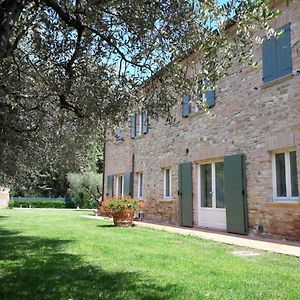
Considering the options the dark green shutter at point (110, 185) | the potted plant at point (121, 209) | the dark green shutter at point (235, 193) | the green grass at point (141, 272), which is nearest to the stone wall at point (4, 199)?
the dark green shutter at point (110, 185)

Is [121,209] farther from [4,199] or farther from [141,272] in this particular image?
[4,199]

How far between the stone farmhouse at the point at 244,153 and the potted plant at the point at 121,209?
5.50 feet

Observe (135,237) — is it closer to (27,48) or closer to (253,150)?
(253,150)

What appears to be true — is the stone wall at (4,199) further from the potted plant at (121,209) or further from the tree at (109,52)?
the tree at (109,52)

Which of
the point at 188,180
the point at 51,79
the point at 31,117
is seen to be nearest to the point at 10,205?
the point at 188,180

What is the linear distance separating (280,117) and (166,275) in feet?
18.3

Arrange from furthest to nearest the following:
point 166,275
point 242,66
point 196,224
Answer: point 196,224 < point 242,66 < point 166,275

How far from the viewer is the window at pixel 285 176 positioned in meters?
8.91

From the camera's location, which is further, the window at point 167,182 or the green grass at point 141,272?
the window at point 167,182

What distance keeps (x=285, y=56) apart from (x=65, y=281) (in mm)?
7264

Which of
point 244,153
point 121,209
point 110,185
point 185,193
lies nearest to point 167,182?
point 185,193

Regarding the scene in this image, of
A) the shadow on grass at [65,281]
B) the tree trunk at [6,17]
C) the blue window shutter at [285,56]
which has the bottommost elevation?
the shadow on grass at [65,281]

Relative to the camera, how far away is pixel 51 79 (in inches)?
253

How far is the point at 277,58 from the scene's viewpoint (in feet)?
30.8
